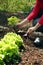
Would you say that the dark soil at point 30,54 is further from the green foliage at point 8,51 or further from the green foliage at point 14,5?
the green foliage at point 14,5

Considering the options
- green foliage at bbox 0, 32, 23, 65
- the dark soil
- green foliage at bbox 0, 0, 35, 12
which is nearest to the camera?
green foliage at bbox 0, 32, 23, 65

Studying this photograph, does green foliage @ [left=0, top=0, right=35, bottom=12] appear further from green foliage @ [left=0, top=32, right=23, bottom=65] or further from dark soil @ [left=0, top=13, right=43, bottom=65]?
green foliage @ [left=0, top=32, right=23, bottom=65]

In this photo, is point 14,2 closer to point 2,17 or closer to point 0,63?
point 2,17

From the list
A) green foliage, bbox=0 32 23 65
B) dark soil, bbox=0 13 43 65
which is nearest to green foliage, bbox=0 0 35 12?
dark soil, bbox=0 13 43 65

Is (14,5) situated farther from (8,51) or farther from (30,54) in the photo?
(8,51)

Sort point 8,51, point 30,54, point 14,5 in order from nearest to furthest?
1. point 8,51
2. point 30,54
3. point 14,5

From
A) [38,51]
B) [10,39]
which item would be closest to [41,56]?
[38,51]

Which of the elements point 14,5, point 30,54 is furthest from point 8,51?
point 14,5

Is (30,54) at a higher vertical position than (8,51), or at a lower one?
higher

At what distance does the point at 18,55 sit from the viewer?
6016 mm

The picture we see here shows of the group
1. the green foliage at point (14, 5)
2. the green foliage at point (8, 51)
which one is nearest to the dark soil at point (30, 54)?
the green foliage at point (8, 51)

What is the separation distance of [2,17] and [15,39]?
445 cm

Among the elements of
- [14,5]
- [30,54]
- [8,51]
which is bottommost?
[8,51]

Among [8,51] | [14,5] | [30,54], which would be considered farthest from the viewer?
[14,5]
